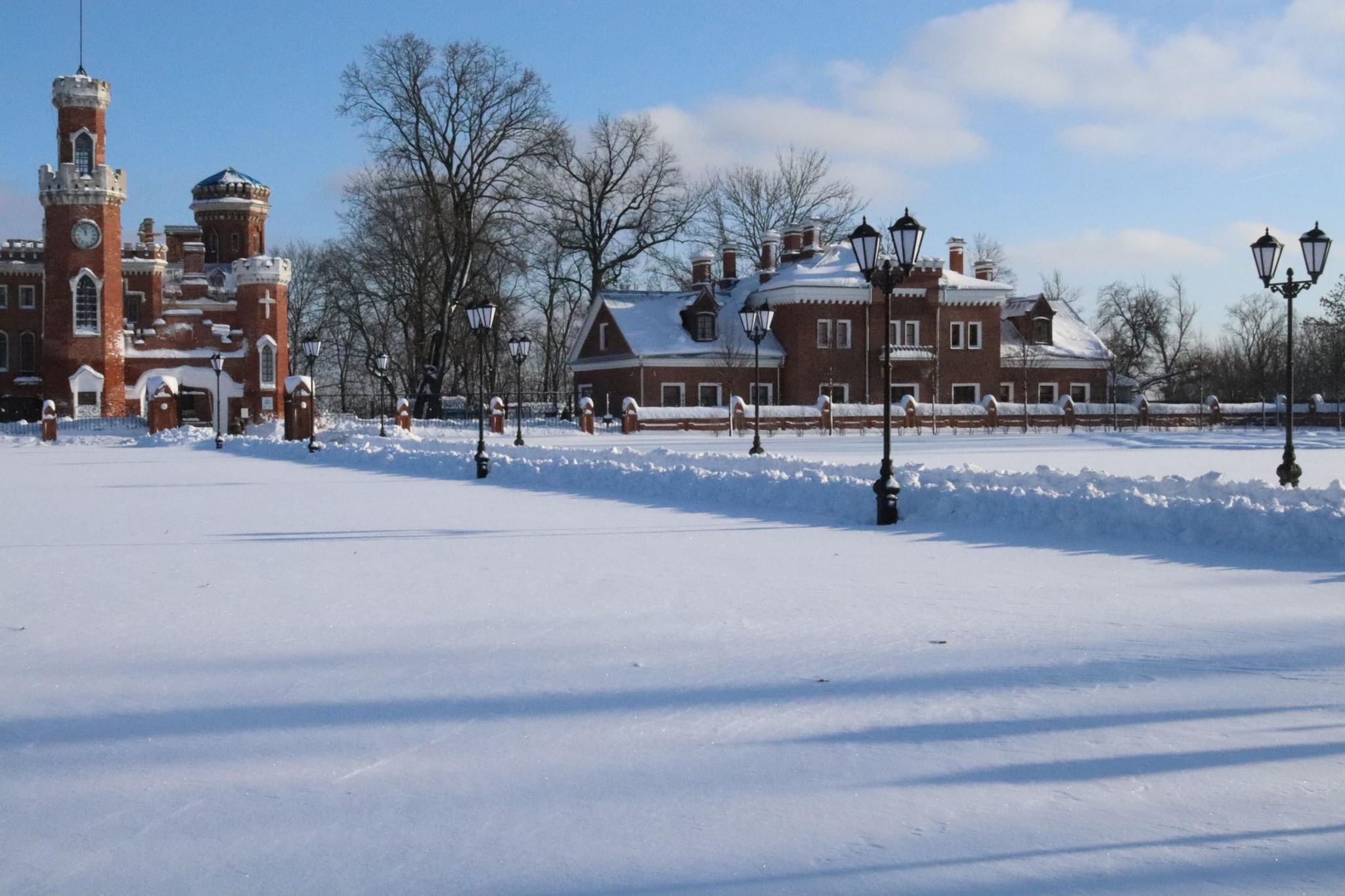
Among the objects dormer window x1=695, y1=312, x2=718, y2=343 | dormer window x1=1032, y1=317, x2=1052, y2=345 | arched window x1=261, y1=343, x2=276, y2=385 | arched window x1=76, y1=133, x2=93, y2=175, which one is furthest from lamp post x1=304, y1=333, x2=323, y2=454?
dormer window x1=1032, y1=317, x2=1052, y2=345

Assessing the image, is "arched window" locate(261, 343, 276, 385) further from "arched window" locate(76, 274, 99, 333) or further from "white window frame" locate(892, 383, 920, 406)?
"white window frame" locate(892, 383, 920, 406)

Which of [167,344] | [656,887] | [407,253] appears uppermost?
[407,253]

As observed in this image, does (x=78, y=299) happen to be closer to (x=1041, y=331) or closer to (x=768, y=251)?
(x=768, y=251)

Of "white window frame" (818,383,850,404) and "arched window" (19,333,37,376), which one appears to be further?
"arched window" (19,333,37,376)

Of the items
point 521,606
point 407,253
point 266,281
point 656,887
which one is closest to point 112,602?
point 521,606

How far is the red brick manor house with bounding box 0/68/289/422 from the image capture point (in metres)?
55.1

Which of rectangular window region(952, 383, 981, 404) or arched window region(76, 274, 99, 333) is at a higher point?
arched window region(76, 274, 99, 333)

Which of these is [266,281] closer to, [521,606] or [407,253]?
[407,253]

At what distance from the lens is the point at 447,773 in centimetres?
477

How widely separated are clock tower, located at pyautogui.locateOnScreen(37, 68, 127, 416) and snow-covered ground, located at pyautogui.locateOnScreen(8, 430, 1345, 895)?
157ft

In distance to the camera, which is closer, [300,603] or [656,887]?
[656,887]

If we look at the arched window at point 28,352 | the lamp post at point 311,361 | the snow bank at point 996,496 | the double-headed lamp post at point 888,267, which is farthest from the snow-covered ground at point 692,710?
the arched window at point 28,352

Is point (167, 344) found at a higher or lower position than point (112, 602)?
higher

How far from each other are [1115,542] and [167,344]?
55.8m
